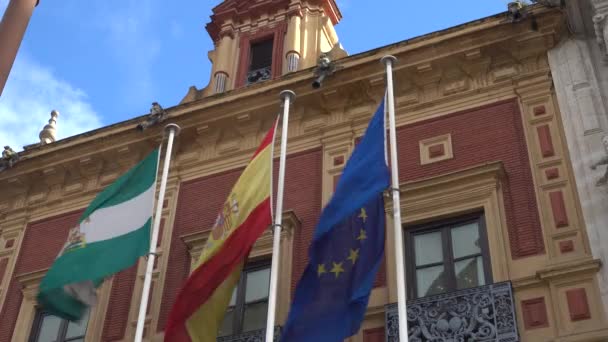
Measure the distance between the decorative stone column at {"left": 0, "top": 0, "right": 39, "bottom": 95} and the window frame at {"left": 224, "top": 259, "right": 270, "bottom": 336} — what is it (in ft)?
18.0

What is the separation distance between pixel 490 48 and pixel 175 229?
6.04 m

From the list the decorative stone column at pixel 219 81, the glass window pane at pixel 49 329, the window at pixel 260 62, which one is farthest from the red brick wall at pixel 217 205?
the window at pixel 260 62

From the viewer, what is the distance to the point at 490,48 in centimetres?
1498

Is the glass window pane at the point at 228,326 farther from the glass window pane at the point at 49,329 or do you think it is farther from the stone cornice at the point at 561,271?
the stone cornice at the point at 561,271

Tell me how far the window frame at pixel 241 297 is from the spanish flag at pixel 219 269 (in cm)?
171

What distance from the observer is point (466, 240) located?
1280cm

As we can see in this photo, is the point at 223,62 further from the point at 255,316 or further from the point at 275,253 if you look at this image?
the point at 275,253

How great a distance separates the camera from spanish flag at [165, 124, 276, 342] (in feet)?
37.4

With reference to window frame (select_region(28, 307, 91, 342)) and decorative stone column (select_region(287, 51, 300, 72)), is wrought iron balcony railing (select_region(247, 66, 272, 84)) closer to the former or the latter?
decorative stone column (select_region(287, 51, 300, 72))

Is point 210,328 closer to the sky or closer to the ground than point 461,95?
closer to the ground

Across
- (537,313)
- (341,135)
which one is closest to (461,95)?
(341,135)

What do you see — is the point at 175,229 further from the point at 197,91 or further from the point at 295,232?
the point at 197,91

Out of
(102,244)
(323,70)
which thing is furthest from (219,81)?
(102,244)

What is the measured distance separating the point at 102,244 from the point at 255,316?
Result: 2.45 meters
